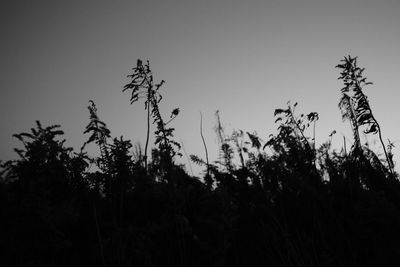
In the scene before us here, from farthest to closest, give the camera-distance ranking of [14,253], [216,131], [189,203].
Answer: [216,131] < [189,203] < [14,253]

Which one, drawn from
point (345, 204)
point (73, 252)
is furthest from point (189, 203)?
point (345, 204)

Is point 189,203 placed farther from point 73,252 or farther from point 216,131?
point 216,131

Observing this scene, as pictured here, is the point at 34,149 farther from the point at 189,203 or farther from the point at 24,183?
the point at 189,203

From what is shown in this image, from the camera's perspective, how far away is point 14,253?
2.19 m

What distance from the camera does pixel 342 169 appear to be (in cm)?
463

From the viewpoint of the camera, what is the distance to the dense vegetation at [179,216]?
2.18 meters

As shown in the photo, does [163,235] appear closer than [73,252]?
No

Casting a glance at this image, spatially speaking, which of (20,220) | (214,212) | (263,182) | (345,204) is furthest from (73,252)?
(345,204)

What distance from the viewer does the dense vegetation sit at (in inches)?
85.7

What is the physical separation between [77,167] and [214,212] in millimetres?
2007

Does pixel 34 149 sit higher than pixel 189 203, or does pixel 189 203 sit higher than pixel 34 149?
pixel 34 149

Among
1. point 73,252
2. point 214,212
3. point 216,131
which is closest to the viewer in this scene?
point 73,252

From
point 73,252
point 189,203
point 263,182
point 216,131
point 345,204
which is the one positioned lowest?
point 73,252

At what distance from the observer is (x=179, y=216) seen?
3160 millimetres
